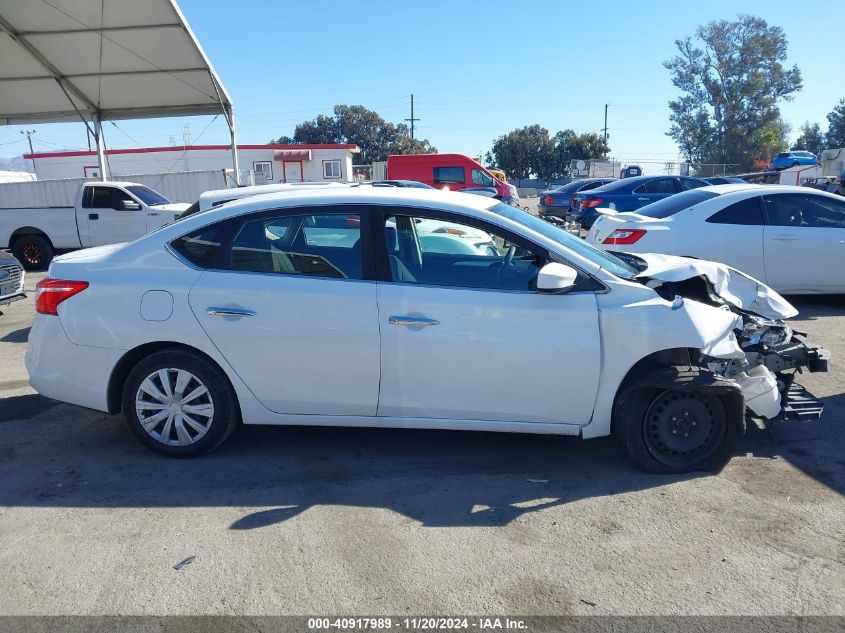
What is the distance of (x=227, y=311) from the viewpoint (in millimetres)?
3939

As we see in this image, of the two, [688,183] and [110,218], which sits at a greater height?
[688,183]

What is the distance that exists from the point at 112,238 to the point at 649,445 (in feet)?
→ 42.1

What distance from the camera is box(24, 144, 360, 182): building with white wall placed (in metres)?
38.4

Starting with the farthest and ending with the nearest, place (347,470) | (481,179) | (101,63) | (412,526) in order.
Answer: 1. (481,179)
2. (101,63)
3. (347,470)
4. (412,526)

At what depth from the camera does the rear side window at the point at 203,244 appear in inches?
161

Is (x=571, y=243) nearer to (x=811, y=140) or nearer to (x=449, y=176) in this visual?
(x=449, y=176)

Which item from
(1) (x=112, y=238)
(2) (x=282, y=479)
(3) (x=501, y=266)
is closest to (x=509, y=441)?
(3) (x=501, y=266)

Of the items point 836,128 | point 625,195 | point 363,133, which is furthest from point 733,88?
point 625,195

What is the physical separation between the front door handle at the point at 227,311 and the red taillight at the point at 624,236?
17.6ft

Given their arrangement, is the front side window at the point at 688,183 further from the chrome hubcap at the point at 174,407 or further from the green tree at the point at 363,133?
the green tree at the point at 363,133

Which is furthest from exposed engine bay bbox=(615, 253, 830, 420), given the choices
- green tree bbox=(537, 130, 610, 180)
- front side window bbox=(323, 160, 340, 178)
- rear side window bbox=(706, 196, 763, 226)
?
green tree bbox=(537, 130, 610, 180)

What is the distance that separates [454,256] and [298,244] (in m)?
0.99

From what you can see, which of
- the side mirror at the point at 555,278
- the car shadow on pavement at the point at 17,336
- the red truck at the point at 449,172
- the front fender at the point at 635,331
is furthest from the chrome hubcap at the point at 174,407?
the red truck at the point at 449,172

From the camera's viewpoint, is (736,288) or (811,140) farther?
(811,140)
